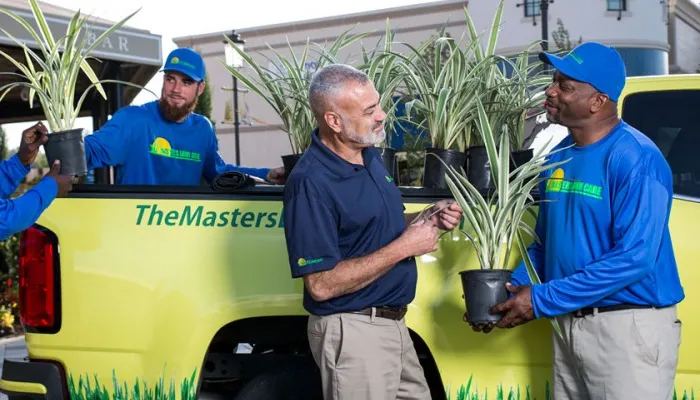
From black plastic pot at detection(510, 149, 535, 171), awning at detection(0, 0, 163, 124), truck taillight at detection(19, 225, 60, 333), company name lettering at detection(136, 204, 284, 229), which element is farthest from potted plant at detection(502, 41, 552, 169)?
awning at detection(0, 0, 163, 124)

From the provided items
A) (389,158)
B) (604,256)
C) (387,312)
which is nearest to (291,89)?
(389,158)

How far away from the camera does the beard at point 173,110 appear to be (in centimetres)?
408

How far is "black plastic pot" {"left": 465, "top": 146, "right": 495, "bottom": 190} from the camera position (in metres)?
3.22

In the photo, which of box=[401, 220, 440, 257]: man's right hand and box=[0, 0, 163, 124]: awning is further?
box=[0, 0, 163, 124]: awning

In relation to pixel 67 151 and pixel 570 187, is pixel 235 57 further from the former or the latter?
pixel 570 187

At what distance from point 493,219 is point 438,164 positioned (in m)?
0.46

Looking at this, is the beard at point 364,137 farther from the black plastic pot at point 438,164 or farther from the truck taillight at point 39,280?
the truck taillight at point 39,280

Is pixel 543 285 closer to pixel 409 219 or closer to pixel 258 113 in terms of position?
→ pixel 409 219

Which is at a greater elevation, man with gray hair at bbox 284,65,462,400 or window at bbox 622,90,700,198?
window at bbox 622,90,700,198

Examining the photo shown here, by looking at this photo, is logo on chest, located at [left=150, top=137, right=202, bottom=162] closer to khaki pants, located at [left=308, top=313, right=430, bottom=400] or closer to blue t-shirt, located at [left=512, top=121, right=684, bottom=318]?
khaki pants, located at [left=308, top=313, right=430, bottom=400]

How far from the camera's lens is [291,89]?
11.1 ft

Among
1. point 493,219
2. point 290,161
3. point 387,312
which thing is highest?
point 290,161

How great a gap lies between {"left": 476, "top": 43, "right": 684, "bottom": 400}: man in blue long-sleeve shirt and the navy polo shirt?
1.30ft

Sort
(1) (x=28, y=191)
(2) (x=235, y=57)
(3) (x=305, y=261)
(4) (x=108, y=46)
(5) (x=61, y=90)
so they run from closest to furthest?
(3) (x=305, y=261)
(1) (x=28, y=191)
(5) (x=61, y=90)
(4) (x=108, y=46)
(2) (x=235, y=57)
